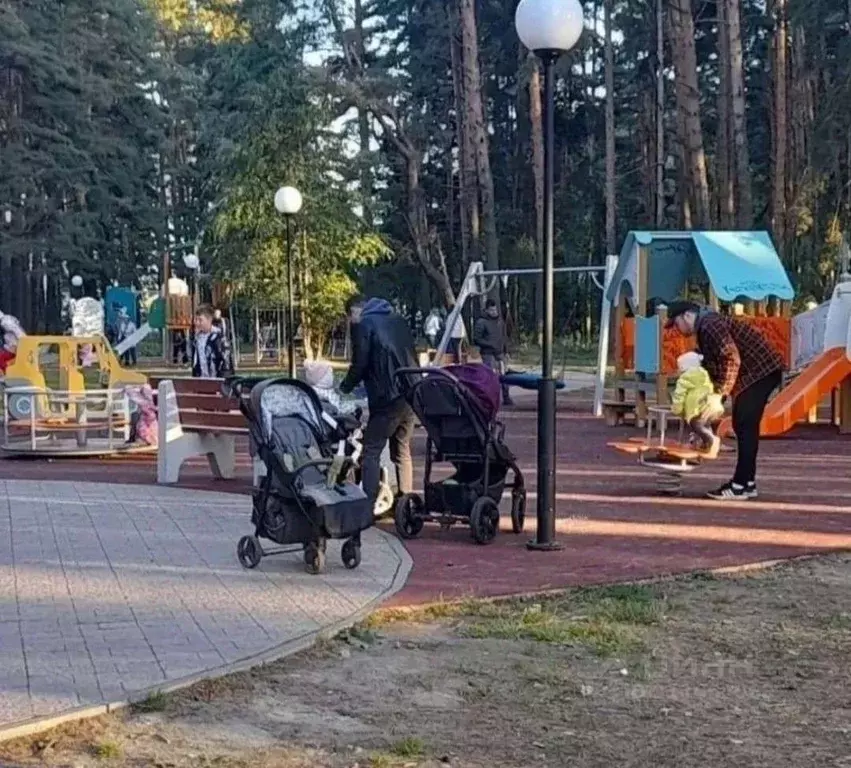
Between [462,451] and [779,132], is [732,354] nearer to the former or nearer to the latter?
[462,451]

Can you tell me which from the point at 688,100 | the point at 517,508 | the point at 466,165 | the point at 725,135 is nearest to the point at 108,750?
the point at 517,508

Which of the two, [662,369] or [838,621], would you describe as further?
[662,369]

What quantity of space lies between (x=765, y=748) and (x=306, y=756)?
5.26 feet

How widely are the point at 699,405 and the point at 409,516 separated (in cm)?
295

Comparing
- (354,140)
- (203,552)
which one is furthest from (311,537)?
(354,140)

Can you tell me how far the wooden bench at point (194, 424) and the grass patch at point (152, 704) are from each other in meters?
6.44

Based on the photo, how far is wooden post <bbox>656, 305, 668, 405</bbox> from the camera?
16.6 m

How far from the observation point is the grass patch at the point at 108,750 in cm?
434

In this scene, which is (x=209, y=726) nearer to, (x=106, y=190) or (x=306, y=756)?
(x=306, y=756)

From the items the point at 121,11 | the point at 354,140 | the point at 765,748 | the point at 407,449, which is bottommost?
the point at 765,748

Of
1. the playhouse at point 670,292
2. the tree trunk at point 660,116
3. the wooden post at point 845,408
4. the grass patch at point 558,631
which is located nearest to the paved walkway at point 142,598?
the grass patch at point 558,631

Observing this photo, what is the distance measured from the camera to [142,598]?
6.81 meters

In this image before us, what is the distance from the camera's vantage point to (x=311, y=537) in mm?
7434

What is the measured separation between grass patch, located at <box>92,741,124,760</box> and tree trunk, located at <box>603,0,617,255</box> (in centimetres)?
3990
